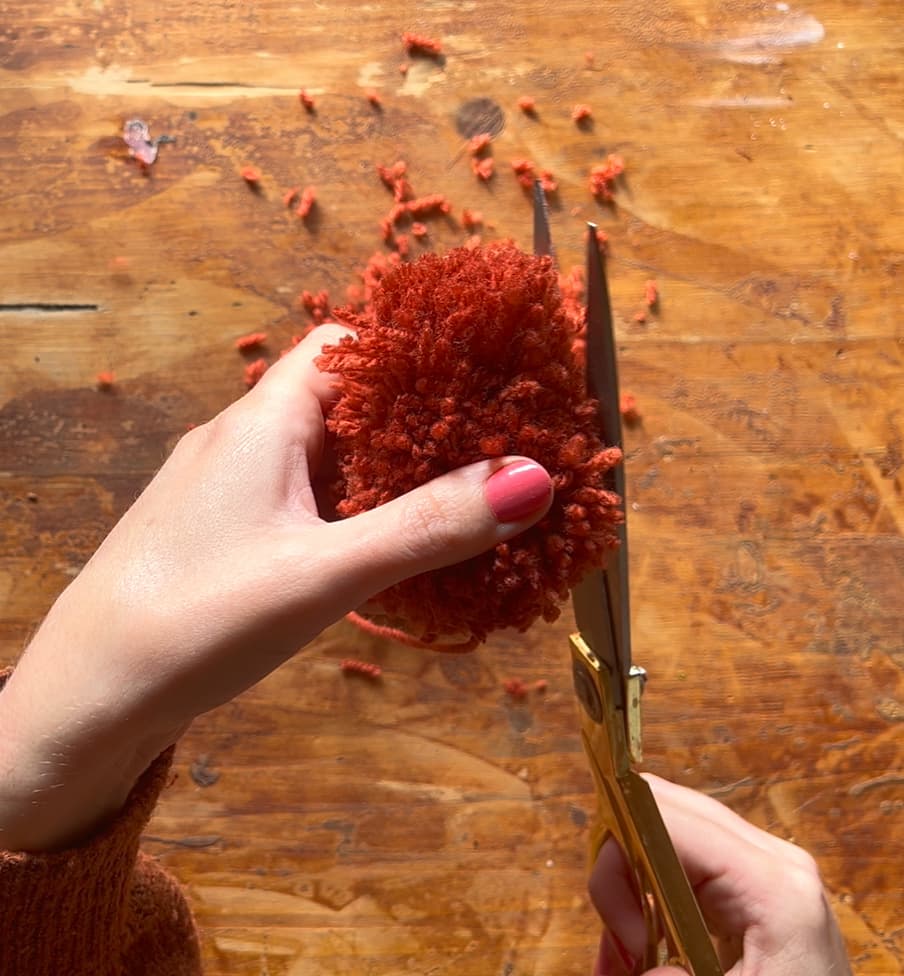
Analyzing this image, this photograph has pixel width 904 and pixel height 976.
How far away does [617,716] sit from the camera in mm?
698

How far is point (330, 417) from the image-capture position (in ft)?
2.09

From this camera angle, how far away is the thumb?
0.53 metres

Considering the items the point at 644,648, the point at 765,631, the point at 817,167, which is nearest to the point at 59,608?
the point at 644,648

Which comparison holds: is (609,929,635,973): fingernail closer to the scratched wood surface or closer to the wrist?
the scratched wood surface

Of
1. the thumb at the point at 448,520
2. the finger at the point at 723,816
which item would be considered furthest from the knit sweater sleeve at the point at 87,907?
the finger at the point at 723,816

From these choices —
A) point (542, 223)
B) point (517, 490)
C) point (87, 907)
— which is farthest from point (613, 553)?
point (87, 907)

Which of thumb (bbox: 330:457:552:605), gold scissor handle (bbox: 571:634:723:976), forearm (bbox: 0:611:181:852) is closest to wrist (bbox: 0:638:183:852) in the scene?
forearm (bbox: 0:611:181:852)

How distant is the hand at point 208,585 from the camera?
0.55m

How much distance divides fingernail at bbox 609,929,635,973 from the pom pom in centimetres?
38

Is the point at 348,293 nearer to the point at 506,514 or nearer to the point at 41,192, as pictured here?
the point at 41,192

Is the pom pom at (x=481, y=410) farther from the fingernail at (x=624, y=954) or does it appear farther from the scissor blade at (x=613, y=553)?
the fingernail at (x=624, y=954)

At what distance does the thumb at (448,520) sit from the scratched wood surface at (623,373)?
0.36 metres

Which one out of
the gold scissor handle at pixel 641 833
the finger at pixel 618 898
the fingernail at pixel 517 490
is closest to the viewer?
the fingernail at pixel 517 490

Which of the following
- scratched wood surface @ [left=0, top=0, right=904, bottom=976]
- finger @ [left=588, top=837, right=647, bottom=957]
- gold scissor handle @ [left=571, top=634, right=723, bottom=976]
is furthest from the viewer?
scratched wood surface @ [left=0, top=0, right=904, bottom=976]
